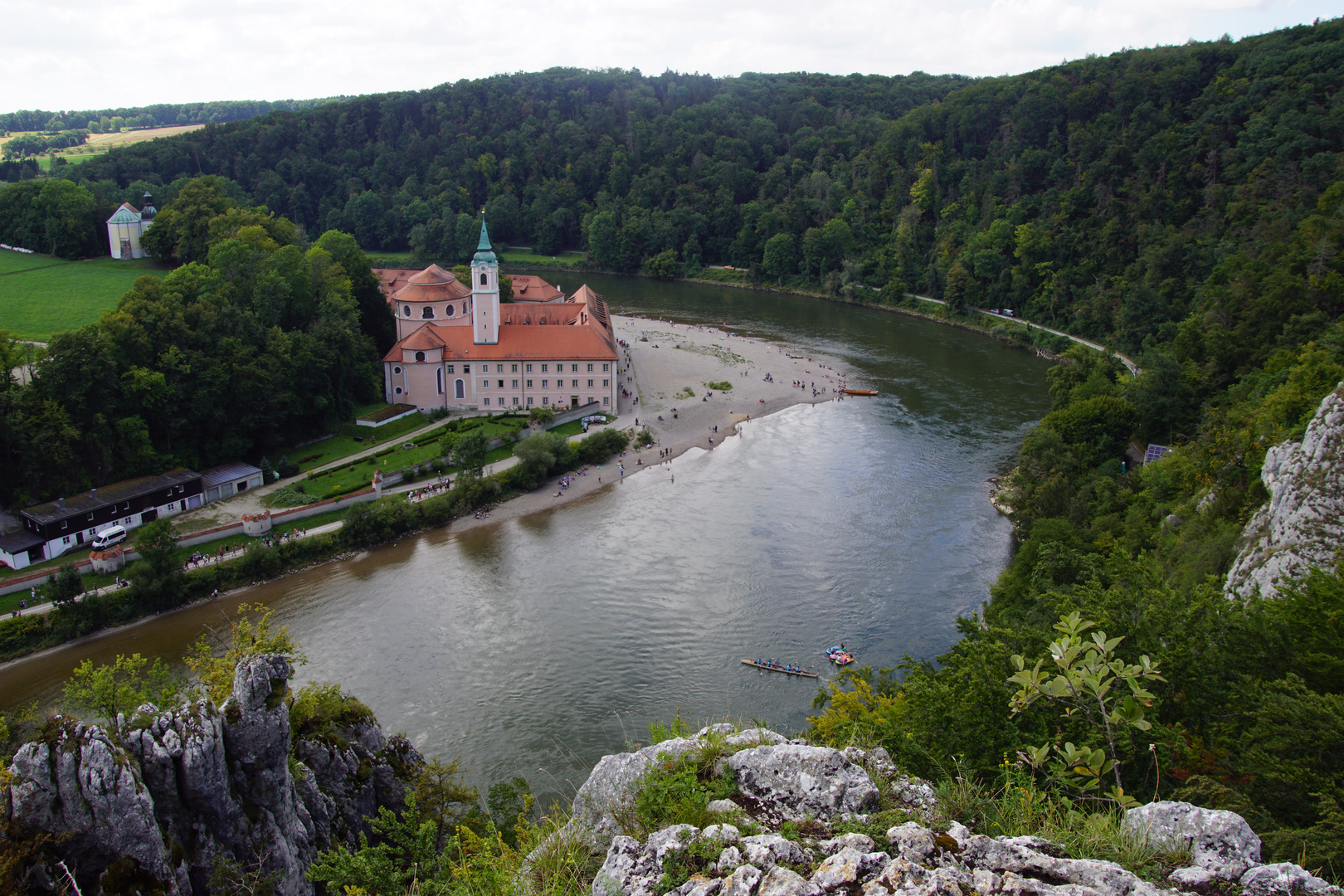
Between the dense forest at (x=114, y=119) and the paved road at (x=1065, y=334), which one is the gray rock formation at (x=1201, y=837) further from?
the dense forest at (x=114, y=119)

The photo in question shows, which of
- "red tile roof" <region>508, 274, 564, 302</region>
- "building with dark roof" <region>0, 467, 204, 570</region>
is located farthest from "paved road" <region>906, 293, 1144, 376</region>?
"building with dark roof" <region>0, 467, 204, 570</region>

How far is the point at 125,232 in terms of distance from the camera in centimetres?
6856

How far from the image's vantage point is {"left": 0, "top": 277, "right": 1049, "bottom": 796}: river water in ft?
88.7

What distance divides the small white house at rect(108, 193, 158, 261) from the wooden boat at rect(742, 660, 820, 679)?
207 ft

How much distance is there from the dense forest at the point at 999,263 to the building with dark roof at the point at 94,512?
1.70 m

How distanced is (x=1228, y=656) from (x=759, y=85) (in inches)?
6037

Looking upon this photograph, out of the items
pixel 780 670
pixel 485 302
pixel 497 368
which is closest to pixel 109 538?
pixel 497 368

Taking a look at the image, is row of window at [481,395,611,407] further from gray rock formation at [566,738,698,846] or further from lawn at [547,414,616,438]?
gray rock formation at [566,738,698,846]

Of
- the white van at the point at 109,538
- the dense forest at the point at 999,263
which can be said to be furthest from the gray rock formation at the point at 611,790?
the white van at the point at 109,538

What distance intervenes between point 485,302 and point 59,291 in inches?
1183

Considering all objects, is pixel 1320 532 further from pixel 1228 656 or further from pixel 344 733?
pixel 344 733

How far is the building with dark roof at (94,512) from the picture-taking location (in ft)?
111

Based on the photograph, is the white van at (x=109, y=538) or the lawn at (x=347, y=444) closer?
the white van at (x=109, y=538)

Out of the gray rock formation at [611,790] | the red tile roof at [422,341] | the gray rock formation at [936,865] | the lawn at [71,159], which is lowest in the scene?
the gray rock formation at [611,790]
